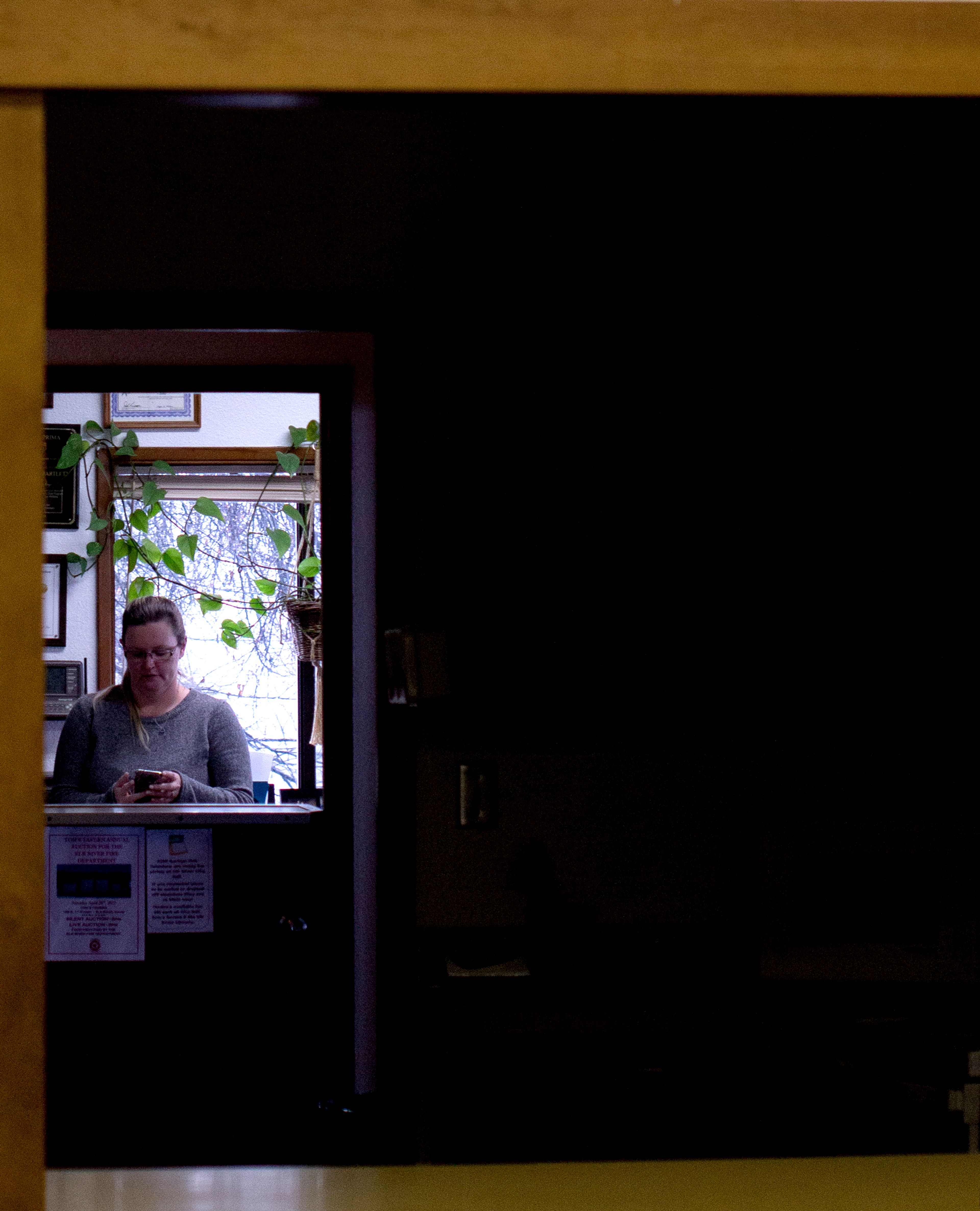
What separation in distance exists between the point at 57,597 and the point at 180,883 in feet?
7.85

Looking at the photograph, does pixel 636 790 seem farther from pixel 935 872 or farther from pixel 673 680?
pixel 935 872

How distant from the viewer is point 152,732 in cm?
365

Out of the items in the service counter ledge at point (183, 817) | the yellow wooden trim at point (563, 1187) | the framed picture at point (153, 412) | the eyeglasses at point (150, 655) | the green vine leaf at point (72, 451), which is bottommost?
the service counter ledge at point (183, 817)

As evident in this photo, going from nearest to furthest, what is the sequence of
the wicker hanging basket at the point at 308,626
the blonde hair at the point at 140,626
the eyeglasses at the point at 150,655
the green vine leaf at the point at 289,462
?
the blonde hair at the point at 140,626, the eyeglasses at the point at 150,655, the wicker hanging basket at the point at 308,626, the green vine leaf at the point at 289,462

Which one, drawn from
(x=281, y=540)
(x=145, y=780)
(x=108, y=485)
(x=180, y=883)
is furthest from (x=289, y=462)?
(x=180, y=883)

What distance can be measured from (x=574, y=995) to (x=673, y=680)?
769 mm

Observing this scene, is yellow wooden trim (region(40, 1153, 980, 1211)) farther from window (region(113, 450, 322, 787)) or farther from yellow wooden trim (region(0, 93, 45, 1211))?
window (region(113, 450, 322, 787))

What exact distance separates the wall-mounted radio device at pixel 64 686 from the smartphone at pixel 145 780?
1.73 metres

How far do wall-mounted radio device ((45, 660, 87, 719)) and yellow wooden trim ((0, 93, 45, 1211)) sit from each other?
444 centimetres

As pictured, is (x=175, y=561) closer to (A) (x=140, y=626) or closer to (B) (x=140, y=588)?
(B) (x=140, y=588)

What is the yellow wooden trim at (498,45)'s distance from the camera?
0.57m

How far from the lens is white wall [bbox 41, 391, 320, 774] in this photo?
4844mm

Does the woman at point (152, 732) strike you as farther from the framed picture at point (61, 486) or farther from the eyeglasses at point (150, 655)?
the framed picture at point (61, 486)

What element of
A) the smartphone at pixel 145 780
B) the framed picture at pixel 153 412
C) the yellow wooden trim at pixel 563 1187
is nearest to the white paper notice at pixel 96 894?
the smartphone at pixel 145 780
